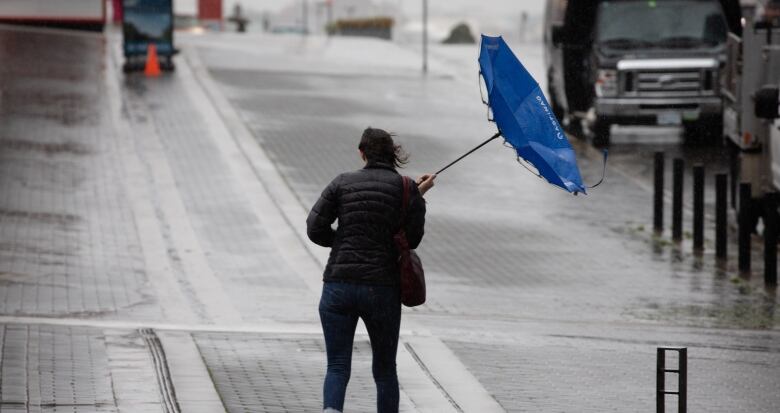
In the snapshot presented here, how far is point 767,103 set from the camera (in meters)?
18.2

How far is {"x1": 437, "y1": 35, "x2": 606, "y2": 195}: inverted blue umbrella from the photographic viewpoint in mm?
8930

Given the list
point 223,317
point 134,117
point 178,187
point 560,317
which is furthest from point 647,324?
point 134,117

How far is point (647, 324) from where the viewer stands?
46.9 feet

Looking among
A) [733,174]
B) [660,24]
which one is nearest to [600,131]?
[660,24]

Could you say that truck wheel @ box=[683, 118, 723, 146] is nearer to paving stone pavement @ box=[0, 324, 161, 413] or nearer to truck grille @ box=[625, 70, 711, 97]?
truck grille @ box=[625, 70, 711, 97]

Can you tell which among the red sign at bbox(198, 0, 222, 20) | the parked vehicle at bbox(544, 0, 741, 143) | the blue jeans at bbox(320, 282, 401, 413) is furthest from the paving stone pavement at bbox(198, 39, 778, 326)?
the red sign at bbox(198, 0, 222, 20)

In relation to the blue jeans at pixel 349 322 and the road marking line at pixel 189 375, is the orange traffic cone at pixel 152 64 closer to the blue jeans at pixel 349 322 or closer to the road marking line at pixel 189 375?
the road marking line at pixel 189 375

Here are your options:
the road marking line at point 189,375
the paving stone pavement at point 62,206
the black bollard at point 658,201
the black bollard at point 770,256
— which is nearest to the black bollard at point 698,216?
the black bollard at point 658,201

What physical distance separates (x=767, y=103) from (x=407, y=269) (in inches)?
416

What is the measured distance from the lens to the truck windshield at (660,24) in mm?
27688

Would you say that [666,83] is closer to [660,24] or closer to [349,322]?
[660,24]

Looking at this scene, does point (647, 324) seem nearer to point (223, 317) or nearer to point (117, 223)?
point (223, 317)

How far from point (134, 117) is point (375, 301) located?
60.4 ft

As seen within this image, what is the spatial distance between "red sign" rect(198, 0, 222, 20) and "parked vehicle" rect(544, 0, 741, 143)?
35049 millimetres
